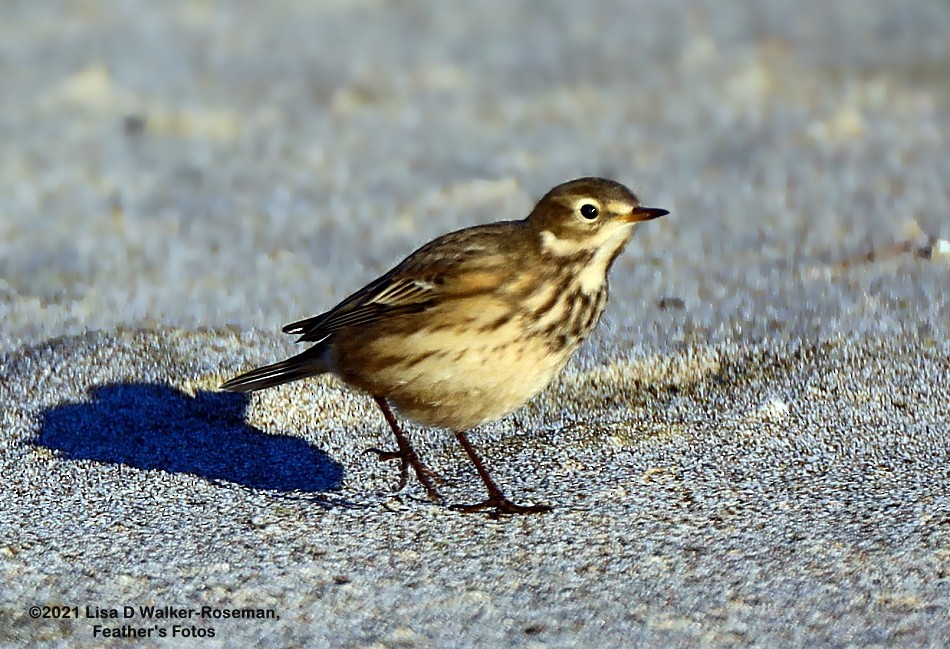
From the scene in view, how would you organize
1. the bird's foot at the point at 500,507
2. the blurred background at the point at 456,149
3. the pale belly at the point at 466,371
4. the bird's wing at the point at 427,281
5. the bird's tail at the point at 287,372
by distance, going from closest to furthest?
the bird's foot at the point at 500,507, the pale belly at the point at 466,371, the bird's wing at the point at 427,281, the bird's tail at the point at 287,372, the blurred background at the point at 456,149

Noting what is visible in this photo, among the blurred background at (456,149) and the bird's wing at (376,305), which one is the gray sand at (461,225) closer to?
the blurred background at (456,149)

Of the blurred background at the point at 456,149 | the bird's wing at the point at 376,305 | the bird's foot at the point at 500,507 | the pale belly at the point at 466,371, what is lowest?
the bird's foot at the point at 500,507

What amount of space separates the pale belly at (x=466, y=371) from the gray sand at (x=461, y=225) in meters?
0.25

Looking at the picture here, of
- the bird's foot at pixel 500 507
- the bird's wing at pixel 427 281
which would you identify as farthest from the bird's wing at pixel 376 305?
the bird's foot at pixel 500 507

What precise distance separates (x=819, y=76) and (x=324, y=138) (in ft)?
9.79

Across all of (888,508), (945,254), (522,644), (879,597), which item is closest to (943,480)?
(888,508)

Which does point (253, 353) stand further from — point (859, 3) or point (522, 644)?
point (859, 3)

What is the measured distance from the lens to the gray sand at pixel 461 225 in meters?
3.95

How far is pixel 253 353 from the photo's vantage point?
233 inches

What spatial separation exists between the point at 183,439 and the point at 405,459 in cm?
81

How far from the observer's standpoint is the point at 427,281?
4965 millimetres

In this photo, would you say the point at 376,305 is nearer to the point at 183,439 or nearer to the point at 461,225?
the point at 183,439

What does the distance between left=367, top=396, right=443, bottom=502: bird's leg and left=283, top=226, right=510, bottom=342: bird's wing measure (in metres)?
0.29

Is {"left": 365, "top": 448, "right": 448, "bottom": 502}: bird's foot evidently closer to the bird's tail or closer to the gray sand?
the gray sand
